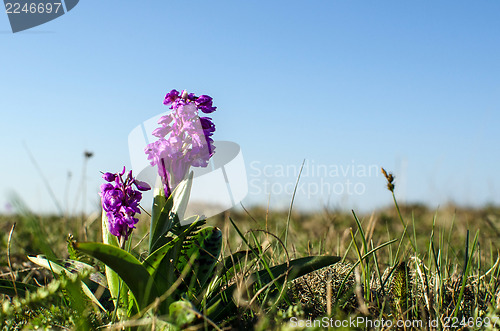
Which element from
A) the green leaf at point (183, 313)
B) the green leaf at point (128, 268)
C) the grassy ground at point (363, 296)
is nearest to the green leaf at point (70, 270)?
the grassy ground at point (363, 296)

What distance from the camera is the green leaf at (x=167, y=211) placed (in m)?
2.09

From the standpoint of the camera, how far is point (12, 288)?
6.90 ft

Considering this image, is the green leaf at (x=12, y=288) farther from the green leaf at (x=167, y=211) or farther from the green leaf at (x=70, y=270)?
the green leaf at (x=167, y=211)

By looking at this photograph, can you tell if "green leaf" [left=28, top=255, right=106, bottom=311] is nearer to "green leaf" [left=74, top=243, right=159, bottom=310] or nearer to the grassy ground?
the grassy ground

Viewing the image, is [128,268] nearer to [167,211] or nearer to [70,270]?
[167,211]

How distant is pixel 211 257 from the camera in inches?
87.9

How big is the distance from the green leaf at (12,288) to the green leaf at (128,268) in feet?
1.75

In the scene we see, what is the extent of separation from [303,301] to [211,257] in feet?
1.75

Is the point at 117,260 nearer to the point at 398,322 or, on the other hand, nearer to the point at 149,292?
the point at 149,292

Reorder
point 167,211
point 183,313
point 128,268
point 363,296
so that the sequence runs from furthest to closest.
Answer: point 363,296
point 167,211
point 128,268
point 183,313

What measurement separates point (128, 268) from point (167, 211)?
13.2 inches

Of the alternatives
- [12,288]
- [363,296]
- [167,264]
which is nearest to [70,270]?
[12,288]

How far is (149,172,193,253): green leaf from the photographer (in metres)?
2.09

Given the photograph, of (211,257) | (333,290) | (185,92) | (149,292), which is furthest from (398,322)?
(185,92)
